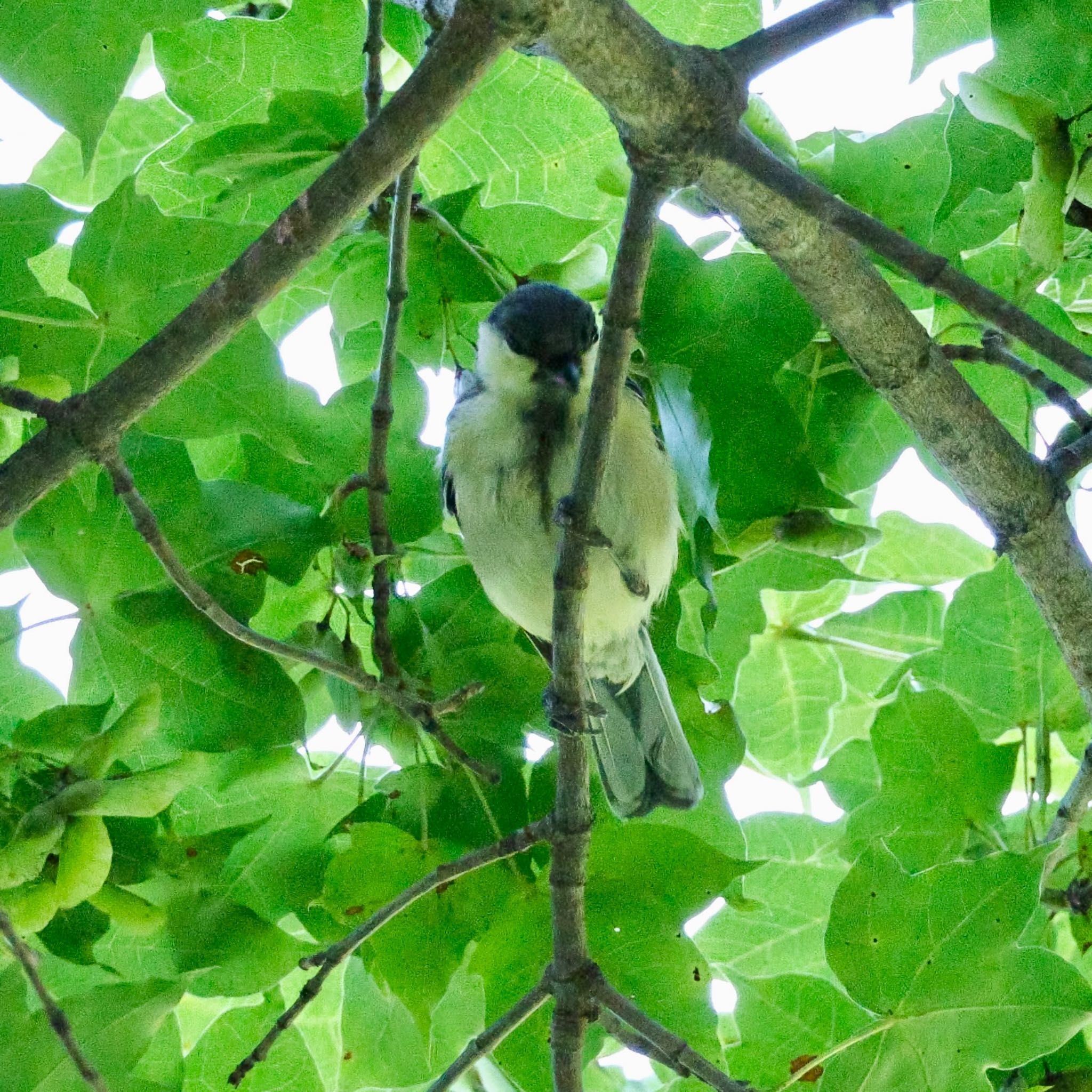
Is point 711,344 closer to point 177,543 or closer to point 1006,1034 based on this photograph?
point 177,543

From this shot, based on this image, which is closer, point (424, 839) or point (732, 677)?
point (424, 839)

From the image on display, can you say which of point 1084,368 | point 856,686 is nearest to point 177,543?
point 1084,368

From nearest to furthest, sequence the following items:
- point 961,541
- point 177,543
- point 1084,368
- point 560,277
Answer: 1. point 1084,368
2. point 177,543
3. point 560,277
4. point 961,541

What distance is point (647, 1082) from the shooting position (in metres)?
2.41

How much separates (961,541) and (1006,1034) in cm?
102

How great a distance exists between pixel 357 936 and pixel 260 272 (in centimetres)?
72

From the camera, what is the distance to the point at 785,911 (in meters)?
2.23

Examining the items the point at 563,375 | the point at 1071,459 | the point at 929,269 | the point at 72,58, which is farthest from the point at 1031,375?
the point at 72,58

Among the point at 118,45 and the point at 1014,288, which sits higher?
the point at 118,45

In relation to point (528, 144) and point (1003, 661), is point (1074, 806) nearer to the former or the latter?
point (1003, 661)

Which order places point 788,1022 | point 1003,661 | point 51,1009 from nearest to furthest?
point 51,1009, point 788,1022, point 1003,661

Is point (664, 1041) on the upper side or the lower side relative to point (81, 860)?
lower

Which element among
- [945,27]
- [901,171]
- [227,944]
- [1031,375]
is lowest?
[227,944]

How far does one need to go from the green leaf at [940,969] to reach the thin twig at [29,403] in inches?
39.5
